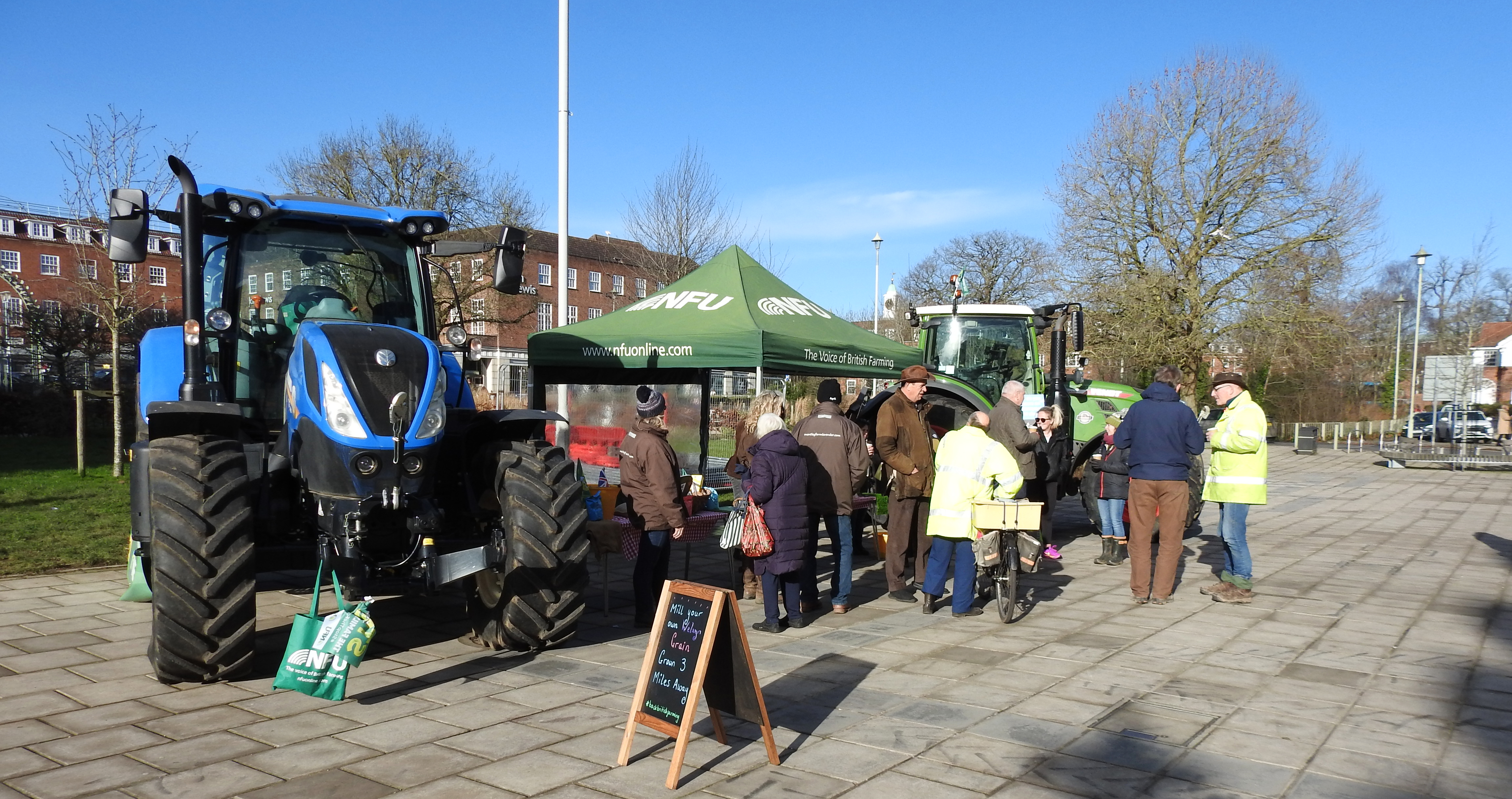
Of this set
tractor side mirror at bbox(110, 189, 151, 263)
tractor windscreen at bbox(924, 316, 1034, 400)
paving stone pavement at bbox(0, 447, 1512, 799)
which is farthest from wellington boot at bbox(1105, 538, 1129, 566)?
tractor side mirror at bbox(110, 189, 151, 263)

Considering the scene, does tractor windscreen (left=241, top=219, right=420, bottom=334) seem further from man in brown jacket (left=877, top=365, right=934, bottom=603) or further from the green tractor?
the green tractor

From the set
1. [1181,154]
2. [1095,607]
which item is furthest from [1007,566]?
[1181,154]

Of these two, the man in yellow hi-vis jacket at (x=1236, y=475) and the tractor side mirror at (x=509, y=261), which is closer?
the tractor side mirror at (x=509, y=261)

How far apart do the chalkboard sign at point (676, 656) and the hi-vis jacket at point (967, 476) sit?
3457mm

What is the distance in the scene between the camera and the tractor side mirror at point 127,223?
18.0 feet

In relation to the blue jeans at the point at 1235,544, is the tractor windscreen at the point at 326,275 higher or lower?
higher

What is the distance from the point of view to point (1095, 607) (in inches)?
319

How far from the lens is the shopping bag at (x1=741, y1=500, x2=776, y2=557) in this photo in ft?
22.5

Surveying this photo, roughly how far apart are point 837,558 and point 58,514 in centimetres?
940

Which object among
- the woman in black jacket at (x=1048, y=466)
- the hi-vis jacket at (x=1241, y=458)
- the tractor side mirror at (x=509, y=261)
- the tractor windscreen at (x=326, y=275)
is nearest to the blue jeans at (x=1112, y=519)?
the woman in black jacket at (x=1048, y=466)

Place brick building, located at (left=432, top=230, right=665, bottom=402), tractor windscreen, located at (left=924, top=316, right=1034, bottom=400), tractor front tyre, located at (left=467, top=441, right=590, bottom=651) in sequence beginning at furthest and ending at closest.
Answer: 1. brick building, located at (left=432, top=230, right=665, bottom=402)
2. tractor windscreen, located at (left=924, top=316, right=1034, bottom=400)
3. tractor front tyre, located at (left=467, top=441, right=590, bottom=651)

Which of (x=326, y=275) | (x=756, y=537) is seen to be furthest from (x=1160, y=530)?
(x=326, y=275)

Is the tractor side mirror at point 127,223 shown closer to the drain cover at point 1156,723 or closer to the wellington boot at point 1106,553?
the drain cover at point 1156,723

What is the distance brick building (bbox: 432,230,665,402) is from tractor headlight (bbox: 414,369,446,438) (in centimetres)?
1430
